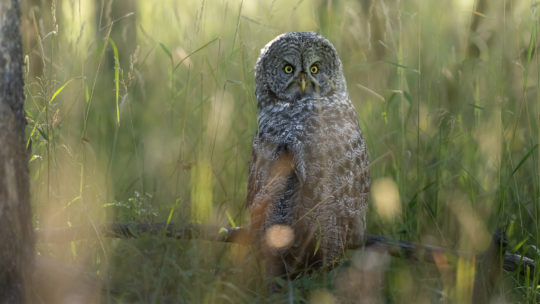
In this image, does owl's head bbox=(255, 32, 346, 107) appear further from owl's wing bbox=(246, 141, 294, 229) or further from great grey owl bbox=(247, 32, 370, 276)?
owl's wing bbox=(246, 141, 294, 229)

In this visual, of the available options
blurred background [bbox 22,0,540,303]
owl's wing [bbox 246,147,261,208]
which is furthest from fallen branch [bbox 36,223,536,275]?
owl's wing [bbox 246,147,261,208]

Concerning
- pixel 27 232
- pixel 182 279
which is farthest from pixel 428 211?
pixel 27 232

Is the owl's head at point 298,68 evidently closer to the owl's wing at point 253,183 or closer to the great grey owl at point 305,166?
the great grey owl at point 305,166

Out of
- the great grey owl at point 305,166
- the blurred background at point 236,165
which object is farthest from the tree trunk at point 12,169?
the great grey owl at point 305,166

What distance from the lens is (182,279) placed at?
2.22m

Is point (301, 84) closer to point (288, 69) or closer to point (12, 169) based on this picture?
point (288, 69)

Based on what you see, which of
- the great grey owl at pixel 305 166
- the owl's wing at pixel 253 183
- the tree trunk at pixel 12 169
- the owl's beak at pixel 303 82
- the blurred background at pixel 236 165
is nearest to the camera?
the tree trunk at pixel 12 169

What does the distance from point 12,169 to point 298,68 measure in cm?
157

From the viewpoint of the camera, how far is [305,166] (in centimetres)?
255

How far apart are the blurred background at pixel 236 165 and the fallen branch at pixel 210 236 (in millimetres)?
51

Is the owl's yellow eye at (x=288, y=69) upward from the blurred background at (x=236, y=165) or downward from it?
upward

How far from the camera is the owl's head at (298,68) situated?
2867 mm

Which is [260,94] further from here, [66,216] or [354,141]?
[66,216]

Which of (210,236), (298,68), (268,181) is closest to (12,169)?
(210,236)
